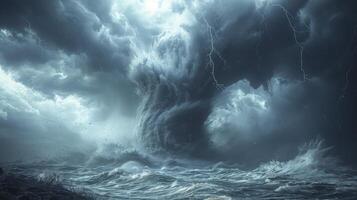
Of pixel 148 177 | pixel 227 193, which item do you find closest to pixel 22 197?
pixel 227 193

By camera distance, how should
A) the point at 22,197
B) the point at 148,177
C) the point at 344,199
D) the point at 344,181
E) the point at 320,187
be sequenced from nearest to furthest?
the point at 22,197
the point at 344,199
the point at 320,187
the point at 344,181
the point at 148,177

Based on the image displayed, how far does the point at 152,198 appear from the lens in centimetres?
4544

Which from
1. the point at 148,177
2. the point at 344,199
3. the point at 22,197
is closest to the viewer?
the point at 22,197

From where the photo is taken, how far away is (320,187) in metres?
51.2

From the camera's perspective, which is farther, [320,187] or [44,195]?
[320,187]

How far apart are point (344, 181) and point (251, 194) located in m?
23.3

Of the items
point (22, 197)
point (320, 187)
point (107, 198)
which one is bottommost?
point (22, 197)

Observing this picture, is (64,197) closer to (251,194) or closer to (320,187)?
(251,194)

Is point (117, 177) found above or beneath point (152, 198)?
above

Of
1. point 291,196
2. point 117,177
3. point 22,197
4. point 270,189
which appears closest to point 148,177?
point 117,177

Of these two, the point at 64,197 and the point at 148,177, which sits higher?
the point at 148,177

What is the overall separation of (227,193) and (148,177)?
25453 millimetres

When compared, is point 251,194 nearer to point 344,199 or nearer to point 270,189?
point 270,189

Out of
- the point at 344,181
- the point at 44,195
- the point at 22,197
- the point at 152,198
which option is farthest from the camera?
the point at 344,181
